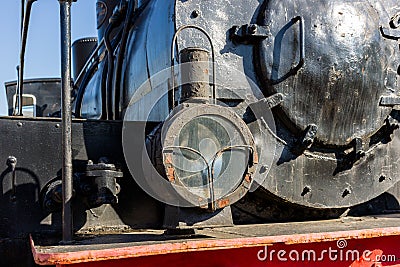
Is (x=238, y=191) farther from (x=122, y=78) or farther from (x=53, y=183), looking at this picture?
(x=122, y=78)

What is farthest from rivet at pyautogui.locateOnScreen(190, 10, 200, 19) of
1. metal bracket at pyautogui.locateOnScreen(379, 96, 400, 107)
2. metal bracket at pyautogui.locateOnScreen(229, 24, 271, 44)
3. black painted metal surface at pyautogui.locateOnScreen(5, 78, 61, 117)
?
black painted metal surface at pyautogui.locateOnScreen(5, 78, 61, 117)

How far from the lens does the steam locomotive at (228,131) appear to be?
2076 millimetres

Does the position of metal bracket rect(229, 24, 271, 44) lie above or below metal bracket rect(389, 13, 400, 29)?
below

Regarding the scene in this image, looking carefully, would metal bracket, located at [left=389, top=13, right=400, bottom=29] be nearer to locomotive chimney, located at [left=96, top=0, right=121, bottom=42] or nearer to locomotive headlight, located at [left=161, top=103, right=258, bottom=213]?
locomotive headlight, located at [left=161, top=103, right=258, bottom=213]

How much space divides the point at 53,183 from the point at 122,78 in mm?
962

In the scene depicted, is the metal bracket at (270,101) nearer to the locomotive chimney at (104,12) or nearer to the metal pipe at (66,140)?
the metal pipe at (66,140)

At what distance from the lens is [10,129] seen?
231 centimetres

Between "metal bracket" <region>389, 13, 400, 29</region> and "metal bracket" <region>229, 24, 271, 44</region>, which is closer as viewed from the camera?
"metal bracket" <region>229, 24, 271, 44</region>

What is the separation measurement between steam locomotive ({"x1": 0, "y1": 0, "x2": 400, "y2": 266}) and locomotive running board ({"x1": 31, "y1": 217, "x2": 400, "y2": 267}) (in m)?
0.13

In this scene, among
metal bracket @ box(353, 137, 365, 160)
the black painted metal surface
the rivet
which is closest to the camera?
the rivet

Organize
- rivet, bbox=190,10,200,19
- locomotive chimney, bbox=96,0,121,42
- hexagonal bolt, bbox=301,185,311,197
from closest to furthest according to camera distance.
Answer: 1. rivet, bbox=190,10,200,19
2. hexagonal bolt, bbox=301,185,311,197
3. locomotive chimney, bbox=96,0,121,42

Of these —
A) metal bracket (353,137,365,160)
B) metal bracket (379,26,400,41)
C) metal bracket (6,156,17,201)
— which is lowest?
metal bracket (6,156,17,201)

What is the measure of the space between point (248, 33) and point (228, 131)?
601 millimetres

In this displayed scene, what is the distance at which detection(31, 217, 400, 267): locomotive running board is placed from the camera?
1729 millimetres
